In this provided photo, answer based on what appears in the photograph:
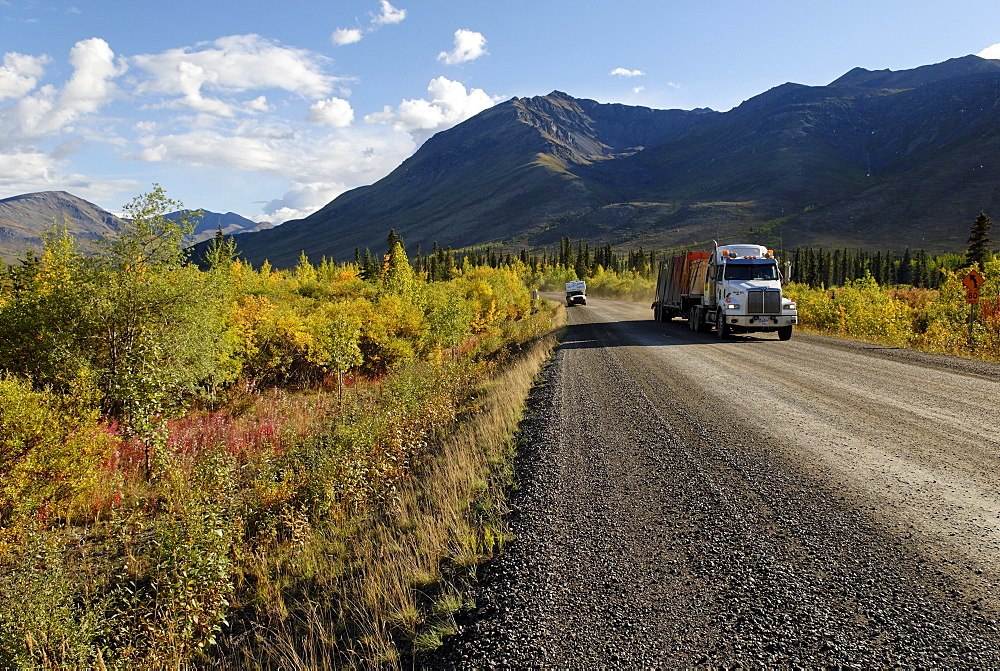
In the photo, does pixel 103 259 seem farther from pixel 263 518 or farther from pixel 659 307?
pixel 659 307

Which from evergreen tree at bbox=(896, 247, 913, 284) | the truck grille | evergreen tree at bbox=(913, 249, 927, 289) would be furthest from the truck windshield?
evergreen tree at bbox=(896, 247, 913, 284)

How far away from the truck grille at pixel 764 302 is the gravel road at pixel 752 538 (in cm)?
864

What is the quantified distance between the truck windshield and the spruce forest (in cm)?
419

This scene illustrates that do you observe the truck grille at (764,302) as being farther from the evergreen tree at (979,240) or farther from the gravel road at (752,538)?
the evergreen tree at (979,240)

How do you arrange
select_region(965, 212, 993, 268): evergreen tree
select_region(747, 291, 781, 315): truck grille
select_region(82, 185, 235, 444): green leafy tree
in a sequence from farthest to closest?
select_region(965, 212, 993, 268): evergreen tree → select_region(747, 291, 781, 315): truck grille → select_region(82, 185, 235, 444): green leafy tree

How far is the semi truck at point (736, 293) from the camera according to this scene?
17953 millimetres

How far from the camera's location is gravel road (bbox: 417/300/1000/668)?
336 centimetres

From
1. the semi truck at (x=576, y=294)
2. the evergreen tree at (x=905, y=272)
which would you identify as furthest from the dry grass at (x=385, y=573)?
the evergreen tree at (x=905, y=272)

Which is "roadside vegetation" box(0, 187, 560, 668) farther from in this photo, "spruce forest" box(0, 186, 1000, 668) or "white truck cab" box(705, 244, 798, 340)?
"white truck cab" box(705, 244, 798, 340)

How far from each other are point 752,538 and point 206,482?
713 centimetres

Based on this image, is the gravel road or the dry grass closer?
the gravel road

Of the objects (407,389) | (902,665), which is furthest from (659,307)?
(902,665)

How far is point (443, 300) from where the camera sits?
25969 mm

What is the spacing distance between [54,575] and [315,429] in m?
6.26
